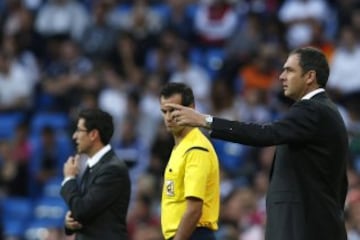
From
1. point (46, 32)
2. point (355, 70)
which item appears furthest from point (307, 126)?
point (46, 32)

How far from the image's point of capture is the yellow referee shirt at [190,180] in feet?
23.5

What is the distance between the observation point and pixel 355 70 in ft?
44.2

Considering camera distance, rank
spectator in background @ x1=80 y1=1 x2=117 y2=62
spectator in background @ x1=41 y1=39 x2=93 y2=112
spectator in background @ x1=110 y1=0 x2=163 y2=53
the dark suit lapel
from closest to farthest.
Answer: the dark suit lapel
spectator in background @ x1=41 y1=39 x2=93 y2=112
spectator in background @ x1=110 y1=0 x2=163 y2=53
spectator in background @ x1=80 y1=1 x2=117 y2=62

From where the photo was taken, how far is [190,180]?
7.11 metres

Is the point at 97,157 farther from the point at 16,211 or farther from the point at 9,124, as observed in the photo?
the point at 9,124

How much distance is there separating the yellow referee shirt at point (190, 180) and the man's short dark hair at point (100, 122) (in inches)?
23.9

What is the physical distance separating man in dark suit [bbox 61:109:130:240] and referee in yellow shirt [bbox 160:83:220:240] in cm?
40

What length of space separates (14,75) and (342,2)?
4580 millimetres

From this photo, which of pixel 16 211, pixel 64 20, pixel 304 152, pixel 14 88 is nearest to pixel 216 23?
pixel 64 20

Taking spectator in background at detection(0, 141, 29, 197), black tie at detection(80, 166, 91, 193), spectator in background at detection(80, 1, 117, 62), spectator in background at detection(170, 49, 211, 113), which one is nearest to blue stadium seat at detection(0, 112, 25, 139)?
spectator in background at detection(0, 141, 29, 197)

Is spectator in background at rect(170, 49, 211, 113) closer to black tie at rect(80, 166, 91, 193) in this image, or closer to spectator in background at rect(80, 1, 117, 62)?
spectator in background at rect(80, 1, 117, 62)

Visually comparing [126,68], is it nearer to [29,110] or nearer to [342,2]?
[29,110]

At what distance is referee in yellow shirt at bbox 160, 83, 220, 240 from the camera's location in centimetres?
709

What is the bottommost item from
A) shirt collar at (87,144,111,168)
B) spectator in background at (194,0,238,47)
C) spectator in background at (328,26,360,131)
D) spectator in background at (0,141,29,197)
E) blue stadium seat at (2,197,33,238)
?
shirt collar at (87,144,111,168)
